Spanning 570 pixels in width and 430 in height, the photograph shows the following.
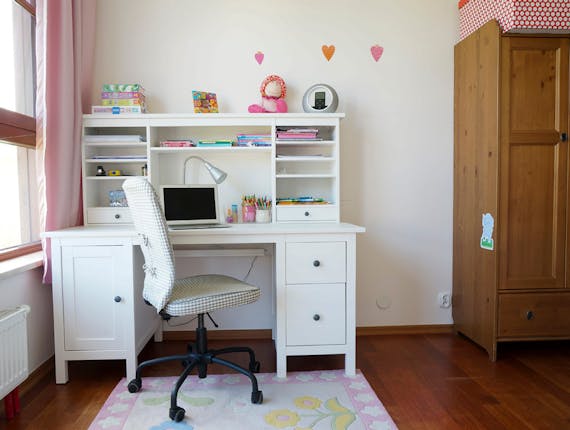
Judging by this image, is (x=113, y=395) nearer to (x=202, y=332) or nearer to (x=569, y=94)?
(x=202, y=332)

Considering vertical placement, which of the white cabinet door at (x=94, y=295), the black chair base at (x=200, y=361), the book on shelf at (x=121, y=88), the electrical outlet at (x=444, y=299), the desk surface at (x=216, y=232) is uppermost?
the book on shelf at (x=121, y=88)

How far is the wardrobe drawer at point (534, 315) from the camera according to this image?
230 cm

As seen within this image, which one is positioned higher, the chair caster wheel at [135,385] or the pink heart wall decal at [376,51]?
the pink heart wall decal at [376,51]

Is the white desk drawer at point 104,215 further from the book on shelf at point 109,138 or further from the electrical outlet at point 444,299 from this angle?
the electrical outlet at point 444,299

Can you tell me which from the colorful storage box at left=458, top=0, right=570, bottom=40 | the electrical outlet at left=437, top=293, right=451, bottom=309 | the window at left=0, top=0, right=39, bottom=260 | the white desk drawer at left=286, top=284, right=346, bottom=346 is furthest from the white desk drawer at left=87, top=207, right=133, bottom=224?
the colorful storage box at left=458, top=0, right=570, bottom=40

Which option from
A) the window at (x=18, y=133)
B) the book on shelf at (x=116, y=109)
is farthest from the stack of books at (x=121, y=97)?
the window at (x=18, y=133)

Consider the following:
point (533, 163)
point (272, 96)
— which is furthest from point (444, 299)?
point (272, 96)

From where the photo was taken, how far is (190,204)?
2.39 m

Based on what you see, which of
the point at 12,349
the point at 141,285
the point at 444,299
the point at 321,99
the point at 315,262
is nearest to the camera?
the point at 12,349

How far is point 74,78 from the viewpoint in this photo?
235 centimetres

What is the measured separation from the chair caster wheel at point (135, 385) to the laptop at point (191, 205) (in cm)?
83

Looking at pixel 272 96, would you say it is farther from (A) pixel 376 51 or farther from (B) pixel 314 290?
(B) pixel 314 290

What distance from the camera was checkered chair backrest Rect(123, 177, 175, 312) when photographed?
5.59 ft

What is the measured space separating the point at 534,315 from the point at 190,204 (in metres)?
2.09
